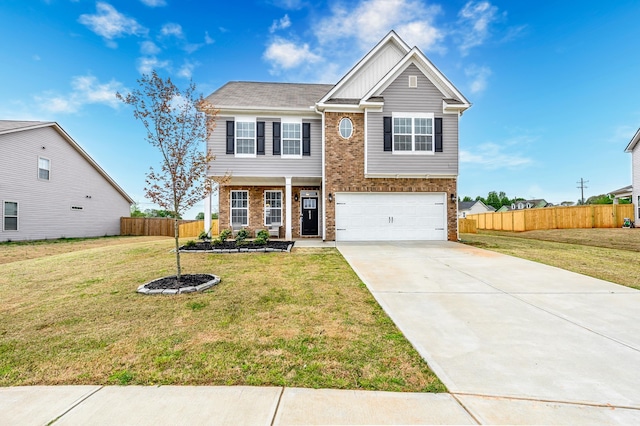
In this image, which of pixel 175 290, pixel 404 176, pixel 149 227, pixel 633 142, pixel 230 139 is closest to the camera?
pixel 175 290

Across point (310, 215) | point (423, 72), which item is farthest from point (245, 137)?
point (423, 72)

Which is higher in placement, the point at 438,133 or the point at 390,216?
the point at 438,133

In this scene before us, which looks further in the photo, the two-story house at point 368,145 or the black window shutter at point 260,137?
the black window shutter at point 260,137

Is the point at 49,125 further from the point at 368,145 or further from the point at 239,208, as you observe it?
the point at 368,145

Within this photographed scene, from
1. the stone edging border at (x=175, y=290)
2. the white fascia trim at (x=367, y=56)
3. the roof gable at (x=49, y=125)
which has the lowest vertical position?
the stone edging border at (x=175, y=290)

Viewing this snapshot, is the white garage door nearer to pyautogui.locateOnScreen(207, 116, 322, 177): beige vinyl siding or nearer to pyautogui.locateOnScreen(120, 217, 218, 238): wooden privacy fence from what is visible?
pyautogui.locateOnScreen(207, 116, 322, 177): beige vinyl siding

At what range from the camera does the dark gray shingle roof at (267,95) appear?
1326cm

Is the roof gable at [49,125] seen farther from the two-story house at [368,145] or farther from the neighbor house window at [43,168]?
the two-story house at [368,145]

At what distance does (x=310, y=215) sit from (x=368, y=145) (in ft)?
16.5

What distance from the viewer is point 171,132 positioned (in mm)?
5617

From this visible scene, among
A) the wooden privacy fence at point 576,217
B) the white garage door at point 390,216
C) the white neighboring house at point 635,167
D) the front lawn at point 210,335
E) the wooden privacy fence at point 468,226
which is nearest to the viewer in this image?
the front lawn at point 210,335

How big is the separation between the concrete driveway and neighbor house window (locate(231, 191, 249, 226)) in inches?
380

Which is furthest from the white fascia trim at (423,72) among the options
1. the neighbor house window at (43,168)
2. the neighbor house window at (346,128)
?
the neighbor house window at (43,168)

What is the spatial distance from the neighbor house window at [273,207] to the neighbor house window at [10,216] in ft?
47.3
